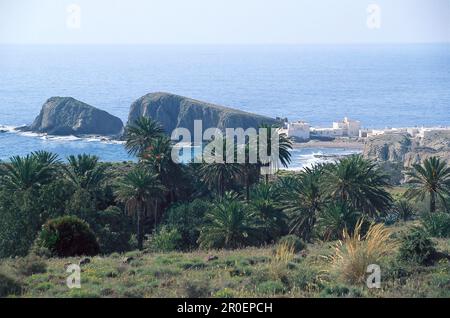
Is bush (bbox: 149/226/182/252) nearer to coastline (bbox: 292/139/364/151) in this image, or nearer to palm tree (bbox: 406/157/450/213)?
palm tree (bbox: 406/157/450/213)

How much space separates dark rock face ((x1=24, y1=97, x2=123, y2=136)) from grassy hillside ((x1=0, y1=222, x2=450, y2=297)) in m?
121

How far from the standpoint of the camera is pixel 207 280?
1505cm

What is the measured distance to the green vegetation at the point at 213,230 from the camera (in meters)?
14.8

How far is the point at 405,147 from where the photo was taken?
112 metres

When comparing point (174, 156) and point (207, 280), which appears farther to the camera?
point (174, 156)

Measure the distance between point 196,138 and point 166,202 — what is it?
8171cm

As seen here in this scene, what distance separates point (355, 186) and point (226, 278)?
2040 centimetres

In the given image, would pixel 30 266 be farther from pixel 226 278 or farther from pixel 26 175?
pixel 26 175

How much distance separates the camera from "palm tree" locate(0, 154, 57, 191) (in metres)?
34.8

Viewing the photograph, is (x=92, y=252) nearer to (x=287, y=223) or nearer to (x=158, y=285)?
(x=158, y=285)

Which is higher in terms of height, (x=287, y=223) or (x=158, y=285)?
(x=158, y=285)


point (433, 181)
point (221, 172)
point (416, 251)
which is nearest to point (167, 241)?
point (221, 172)

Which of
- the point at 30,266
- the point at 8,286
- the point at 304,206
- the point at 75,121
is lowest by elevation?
the point at 75,121
